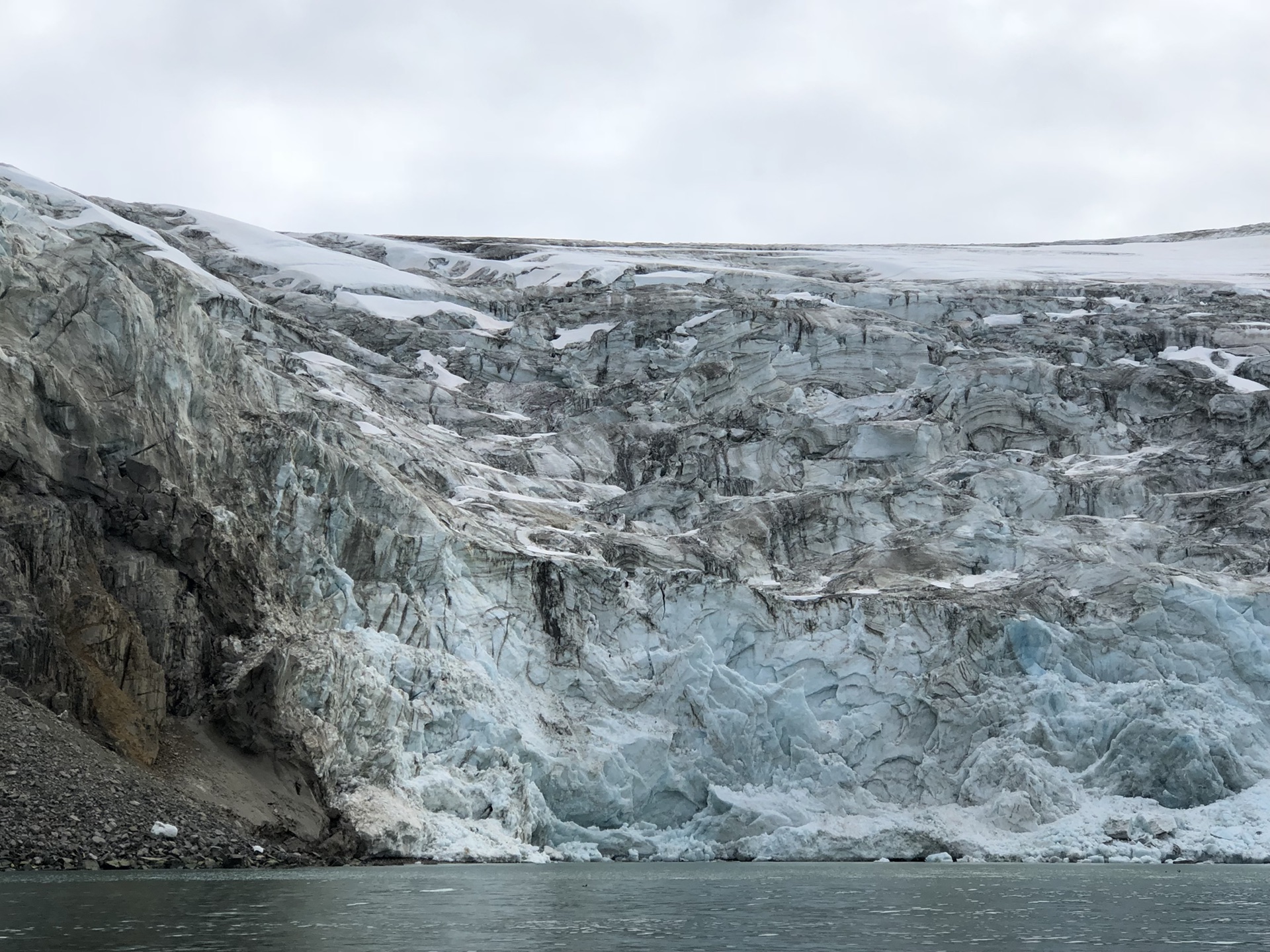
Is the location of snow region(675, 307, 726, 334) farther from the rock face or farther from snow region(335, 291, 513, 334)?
snow region(335, 291, 513, 334)

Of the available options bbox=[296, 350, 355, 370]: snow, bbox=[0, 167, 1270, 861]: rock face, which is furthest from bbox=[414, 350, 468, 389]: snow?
bbox=[296, 350, 355, 370]: snow

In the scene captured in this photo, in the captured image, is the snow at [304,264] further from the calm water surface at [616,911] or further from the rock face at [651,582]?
the calm water surface at [616,911]

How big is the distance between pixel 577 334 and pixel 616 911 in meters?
55.0

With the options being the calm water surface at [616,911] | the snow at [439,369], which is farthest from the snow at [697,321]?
the calm water surface at [616,911]

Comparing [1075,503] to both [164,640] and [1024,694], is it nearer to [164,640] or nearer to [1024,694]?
[1024,694]

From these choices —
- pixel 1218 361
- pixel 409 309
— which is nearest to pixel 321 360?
pixel 409 309

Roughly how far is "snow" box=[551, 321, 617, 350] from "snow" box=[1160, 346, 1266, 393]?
92.5ft

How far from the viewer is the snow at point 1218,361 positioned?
217ft

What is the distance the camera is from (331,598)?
4269cm

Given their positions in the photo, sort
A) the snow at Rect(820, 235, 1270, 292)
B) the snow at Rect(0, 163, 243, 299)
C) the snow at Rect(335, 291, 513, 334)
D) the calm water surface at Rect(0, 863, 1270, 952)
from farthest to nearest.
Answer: the snow at Rect(820, 235, 1270, 292) → the snow at Rect(335, 291, 513, 334) → the snow at Rect(0, 163, 243, 299) → the calm water surface at Rect(0, 863, 1270, 952)

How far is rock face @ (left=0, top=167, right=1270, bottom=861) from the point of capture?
38156 millimetres

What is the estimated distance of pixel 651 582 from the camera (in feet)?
157

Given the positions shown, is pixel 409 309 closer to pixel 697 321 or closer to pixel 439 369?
pixel 439 369

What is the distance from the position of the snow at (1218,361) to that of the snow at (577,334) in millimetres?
28181
